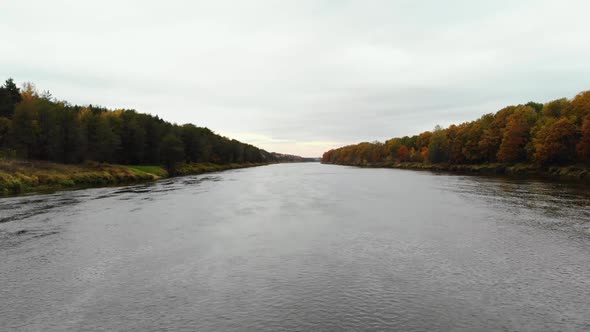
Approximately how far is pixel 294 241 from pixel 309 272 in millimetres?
6420

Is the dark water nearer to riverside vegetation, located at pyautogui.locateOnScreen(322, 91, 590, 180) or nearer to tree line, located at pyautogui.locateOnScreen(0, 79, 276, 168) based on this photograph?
tree line, located at pyautogui.locateOnScreen(0, 79, 276, 168)

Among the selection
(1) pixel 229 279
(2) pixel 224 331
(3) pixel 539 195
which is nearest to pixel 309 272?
(1) pixel 229 279

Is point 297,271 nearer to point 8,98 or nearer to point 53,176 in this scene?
point 53,176

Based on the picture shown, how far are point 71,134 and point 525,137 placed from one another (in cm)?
11877

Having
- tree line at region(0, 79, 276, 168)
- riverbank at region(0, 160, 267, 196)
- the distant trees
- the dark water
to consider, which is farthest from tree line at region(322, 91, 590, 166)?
the distant trees

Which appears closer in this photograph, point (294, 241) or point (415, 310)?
point (415, 310)

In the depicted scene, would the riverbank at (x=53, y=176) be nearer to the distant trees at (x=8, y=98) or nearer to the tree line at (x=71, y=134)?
the tree line at (x=71, y=134)

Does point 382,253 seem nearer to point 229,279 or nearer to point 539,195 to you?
point 229,279

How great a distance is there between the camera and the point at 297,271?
18.3 meters

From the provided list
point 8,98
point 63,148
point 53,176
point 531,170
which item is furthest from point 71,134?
point 531,170

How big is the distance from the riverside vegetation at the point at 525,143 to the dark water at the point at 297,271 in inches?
2570

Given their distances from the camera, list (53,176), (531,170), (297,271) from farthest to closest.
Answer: (531,170) → (53,176) → (297,271)

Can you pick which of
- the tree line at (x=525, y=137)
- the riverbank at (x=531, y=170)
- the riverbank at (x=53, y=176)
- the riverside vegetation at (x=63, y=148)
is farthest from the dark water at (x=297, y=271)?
the tree line at (x=525, y=137)

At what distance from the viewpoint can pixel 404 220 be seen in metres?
31.6
